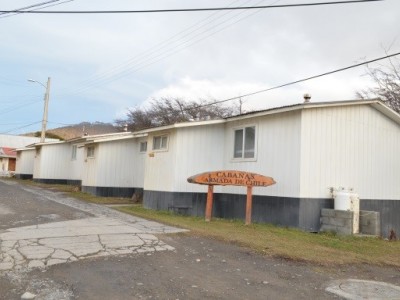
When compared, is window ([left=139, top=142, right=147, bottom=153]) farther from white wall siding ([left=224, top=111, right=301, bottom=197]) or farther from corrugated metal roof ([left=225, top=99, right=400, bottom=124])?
white wall siding ([left=224, top=111, right=301, bottom=197])

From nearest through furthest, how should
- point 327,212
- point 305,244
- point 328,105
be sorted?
point 305,244 < point 327,212 < point 328,105

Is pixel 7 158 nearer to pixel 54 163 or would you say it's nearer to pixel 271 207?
pixel 54 163

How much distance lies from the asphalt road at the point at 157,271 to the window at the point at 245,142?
579cm

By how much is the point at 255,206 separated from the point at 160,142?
488 centimetres

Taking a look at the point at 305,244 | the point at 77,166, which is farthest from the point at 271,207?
the point at 77,166

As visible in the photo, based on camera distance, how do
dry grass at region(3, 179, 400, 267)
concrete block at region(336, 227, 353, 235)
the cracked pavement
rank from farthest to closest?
1. concrete block at region(336, 227, 353, 235)
2. dry grass at region(3, 179, 400, 267)
3. the cracked pavement

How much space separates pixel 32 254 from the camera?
771 centimetres

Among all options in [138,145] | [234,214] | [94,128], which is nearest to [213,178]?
[234,214]

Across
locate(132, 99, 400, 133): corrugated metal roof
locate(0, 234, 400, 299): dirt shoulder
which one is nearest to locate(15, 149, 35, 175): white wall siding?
locate(132, 99, 400, 133): corrugated metal roof

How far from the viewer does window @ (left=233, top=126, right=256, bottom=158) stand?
15405mm

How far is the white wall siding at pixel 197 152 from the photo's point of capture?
635 inches

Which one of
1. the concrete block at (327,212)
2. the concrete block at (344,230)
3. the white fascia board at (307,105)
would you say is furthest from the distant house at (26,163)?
the concrete block at (344,230)

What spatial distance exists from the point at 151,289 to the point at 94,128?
212 feet

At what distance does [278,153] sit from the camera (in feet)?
46.4
